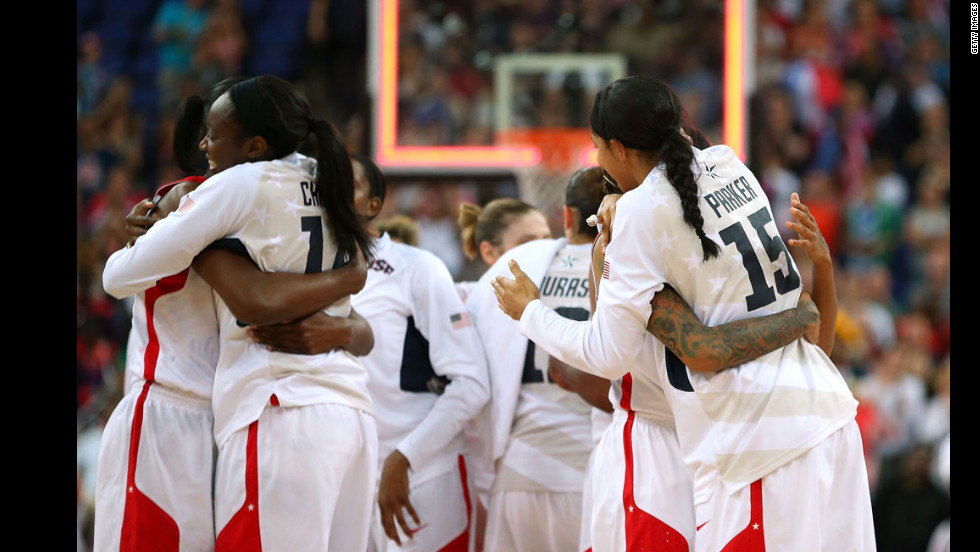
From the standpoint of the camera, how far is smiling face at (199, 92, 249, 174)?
329cm

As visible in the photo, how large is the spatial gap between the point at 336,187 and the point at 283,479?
2.88 feet

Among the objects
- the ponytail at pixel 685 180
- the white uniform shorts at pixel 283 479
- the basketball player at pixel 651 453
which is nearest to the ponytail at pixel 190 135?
the white uniform shorts at pixel 283 479

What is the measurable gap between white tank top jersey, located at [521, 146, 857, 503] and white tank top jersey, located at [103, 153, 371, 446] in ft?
2.65

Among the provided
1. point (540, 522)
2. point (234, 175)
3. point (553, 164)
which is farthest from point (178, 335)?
point (553, 164)

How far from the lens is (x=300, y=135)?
11.0 ft

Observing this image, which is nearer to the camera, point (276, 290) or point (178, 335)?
point (276, 290)

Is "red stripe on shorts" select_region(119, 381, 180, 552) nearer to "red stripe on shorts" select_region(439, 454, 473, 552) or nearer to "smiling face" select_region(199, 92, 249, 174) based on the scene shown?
"smiling face" select_region(199, 92, 249, 174)

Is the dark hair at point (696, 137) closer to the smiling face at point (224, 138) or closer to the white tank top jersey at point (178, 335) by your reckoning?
the smiling face at point (224, 138)

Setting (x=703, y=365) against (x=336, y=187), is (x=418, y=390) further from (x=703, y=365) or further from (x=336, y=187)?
(x=703, y=365)

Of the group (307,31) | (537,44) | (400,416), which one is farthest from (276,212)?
(307,31)

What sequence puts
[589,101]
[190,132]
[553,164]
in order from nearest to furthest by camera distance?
[190,132] < [553,164] < [589,101]

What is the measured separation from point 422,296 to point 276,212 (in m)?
1.36

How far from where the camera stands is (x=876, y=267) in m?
11.1

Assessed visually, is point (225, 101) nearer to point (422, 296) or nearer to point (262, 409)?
point (262, 409)
